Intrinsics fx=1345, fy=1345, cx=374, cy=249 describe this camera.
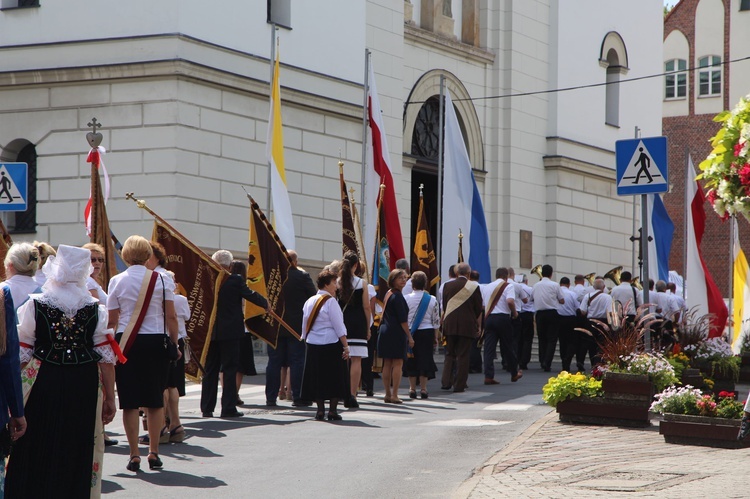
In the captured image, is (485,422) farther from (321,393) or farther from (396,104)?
(396,104)

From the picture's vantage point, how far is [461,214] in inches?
945

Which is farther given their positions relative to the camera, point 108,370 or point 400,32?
point 400,32

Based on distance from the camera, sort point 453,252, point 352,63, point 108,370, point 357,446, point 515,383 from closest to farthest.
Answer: point 108,370, point 357,446, point 515,383, point 453,252, point 352,63

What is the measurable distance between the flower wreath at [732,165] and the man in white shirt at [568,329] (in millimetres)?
14014

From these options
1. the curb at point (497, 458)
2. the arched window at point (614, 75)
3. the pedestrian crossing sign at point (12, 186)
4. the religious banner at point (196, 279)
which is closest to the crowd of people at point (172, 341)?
the religious banner at point (196, 279)

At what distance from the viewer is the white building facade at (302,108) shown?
2333 centimetres

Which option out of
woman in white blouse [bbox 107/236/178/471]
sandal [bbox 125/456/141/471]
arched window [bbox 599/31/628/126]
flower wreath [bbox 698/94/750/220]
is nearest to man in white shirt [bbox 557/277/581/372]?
woman in white blouse [bbox 107/236/178/471]

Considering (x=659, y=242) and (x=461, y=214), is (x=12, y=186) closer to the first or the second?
(x=461, y=214)

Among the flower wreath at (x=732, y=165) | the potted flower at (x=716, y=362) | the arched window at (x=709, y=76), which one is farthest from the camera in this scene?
the arched window at (x=709, y=76)

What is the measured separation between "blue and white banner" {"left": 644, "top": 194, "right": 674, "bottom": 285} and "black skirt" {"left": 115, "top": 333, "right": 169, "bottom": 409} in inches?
816

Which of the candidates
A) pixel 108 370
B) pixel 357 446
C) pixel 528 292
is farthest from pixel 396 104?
pixel 108 370

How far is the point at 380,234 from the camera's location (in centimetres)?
2111

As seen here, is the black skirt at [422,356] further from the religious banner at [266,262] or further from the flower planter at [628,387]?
the flower planter at [628,387]

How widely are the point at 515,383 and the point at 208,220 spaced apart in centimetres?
646
